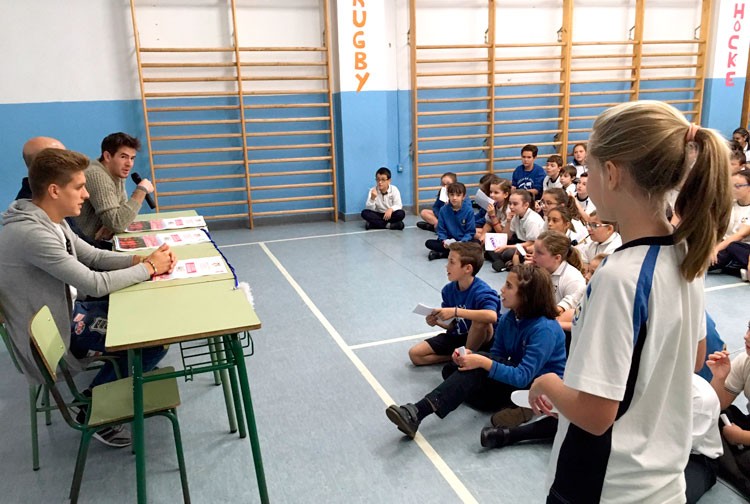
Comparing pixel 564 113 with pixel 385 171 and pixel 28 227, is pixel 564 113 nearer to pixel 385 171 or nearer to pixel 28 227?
pixel 385 171

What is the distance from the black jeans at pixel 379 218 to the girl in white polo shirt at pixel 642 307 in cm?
603

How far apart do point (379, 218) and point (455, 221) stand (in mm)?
1504

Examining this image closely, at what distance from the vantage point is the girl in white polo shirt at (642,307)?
0.96m

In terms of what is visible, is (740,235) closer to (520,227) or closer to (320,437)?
(520,227)

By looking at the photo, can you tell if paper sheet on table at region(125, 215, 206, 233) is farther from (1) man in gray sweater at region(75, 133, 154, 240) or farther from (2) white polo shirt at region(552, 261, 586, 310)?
(2) white polo shirt at region(552, 261, 586, 310)

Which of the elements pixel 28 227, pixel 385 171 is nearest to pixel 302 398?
pixel 28 227

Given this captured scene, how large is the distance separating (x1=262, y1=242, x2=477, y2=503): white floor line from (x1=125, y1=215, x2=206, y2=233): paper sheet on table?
1.09m

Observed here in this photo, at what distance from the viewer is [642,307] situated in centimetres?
97

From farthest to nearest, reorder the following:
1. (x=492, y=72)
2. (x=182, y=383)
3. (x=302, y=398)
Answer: (x=492, y=72) < (x=182, y=383) < (x=302, y=398)

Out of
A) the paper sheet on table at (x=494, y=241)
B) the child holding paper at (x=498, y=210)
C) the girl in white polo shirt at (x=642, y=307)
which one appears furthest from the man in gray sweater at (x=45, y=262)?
the child holding paper at (x=498, y=210)

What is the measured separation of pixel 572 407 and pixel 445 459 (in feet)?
4.93

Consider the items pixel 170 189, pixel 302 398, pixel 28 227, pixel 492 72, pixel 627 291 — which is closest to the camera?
pixel 627 291

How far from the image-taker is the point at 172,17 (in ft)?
22.3

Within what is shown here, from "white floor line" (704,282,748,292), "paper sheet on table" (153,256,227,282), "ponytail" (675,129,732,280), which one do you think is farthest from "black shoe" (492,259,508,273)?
"ponytail" (675,129,732,280)
